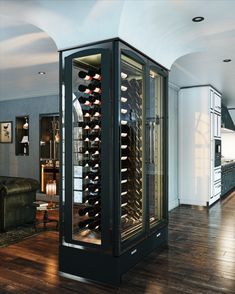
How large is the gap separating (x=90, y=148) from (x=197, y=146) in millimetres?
3847

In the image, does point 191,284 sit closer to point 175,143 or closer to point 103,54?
point 103,54

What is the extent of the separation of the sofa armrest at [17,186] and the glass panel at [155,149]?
7.27 ft

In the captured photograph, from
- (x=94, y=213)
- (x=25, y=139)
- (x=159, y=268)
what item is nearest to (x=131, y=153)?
(x=94, y=213)

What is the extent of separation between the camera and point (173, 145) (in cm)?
620

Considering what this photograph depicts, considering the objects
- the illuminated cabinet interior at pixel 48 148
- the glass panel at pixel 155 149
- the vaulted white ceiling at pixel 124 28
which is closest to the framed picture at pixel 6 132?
the illuminated cabinet interior at pixel 48 148

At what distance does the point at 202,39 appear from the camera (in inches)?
139

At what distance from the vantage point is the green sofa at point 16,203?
446 centimetres

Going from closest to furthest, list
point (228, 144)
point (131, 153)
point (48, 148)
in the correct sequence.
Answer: point (131, 153) < point (48, 148) < point (228, 144)

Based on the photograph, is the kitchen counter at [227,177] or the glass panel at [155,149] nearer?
the glass panel at [155,149]

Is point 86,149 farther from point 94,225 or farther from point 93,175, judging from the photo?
point 94,225

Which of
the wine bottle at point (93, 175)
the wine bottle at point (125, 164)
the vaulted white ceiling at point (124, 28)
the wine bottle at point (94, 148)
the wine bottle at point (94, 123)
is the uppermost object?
the vaulted white ceiling at point (124, 28)

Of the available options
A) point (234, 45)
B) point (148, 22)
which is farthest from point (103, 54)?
point (234, 45)

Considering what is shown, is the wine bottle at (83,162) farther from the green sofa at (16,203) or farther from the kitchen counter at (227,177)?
the kitchen counter at (227,177)

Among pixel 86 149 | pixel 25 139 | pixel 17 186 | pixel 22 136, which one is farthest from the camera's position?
pixel 22 136
